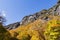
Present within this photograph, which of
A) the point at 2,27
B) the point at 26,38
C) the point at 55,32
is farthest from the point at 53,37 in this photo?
the point at 2,27

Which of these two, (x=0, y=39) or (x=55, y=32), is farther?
(x=55, y=32)

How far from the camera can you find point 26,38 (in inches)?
3295

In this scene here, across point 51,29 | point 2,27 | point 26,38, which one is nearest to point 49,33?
point 51,29

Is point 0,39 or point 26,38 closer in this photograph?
point 0,39

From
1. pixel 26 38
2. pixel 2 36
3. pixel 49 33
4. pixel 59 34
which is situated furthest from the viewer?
pixel 26 38

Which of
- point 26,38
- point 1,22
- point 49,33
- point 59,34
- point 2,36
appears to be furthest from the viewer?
point 26,38

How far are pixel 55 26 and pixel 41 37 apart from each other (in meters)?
19.3

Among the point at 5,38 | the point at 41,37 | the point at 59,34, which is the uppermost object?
the point at 41,37

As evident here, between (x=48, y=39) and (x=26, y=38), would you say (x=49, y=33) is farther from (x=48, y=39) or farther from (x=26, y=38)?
(x=26, y=38)

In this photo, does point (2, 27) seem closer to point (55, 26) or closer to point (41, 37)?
point (55, 26)

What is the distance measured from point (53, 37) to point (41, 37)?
64.5 feet

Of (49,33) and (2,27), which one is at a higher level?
(49,33)

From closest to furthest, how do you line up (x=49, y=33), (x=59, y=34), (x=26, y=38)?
1. (x=59, y=34)
2. (x=49, y=33)
3. (x=26, y=38)

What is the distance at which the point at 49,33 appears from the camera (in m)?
71.4
